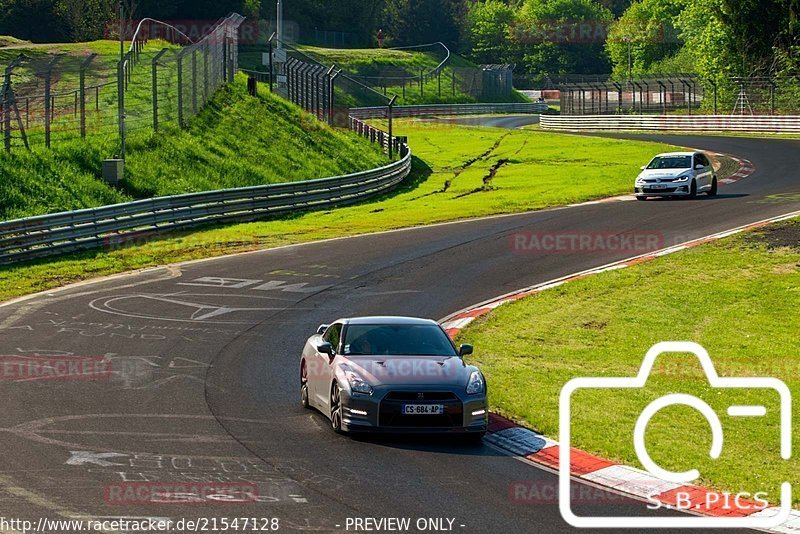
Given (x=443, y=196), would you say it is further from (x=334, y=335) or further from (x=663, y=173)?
(x=334, y=335)

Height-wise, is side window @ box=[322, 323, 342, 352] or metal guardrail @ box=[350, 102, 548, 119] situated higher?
metal guardrail @ box=[350, 102, 548, 119]

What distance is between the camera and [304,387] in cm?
1535

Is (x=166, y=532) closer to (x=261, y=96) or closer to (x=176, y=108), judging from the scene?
(x=176, y=108)

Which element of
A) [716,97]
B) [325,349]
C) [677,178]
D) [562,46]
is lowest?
[325,349]

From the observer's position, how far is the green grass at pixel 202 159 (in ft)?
112

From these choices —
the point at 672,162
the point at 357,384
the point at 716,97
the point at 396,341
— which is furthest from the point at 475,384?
the point at 716,97

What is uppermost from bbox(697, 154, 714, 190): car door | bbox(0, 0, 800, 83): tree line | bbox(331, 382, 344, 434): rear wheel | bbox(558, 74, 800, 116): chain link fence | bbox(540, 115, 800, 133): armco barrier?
bbox(0, 0, 800, 83): tree line

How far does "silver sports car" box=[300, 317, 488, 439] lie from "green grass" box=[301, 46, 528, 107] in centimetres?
9351

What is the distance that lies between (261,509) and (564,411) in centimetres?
543

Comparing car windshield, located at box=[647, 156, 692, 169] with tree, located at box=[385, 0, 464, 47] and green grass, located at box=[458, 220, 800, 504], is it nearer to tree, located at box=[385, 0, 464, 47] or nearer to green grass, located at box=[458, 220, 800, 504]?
green grass, located at box=[458, 220, 800, 504]

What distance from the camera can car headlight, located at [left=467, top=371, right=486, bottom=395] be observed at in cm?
1360
